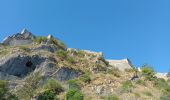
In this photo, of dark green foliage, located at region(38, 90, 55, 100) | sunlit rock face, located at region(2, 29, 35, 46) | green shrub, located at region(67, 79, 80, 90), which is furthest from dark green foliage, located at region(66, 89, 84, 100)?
sunlit rock face, located at region(2, 29, 35, 46)

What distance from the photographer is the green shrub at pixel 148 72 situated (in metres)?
82.8

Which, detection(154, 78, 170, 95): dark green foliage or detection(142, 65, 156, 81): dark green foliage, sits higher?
detection(142, 65, 156, 81): dark green foliage

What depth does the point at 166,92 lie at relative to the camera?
236 ft

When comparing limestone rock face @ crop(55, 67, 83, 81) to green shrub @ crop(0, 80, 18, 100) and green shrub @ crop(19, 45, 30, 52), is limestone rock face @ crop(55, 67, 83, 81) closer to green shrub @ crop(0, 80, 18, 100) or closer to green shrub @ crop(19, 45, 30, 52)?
green shrub @ crop(19, 45, 30, 52)

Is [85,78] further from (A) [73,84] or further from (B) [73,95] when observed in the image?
(B) [73,95]

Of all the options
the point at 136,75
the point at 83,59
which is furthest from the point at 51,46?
the point at 136,75

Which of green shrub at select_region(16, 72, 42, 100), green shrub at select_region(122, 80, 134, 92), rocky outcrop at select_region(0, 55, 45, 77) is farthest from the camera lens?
rocky outcrop at select_region(0, 55, 45, 77)

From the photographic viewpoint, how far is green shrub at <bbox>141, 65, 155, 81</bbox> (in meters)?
82.8

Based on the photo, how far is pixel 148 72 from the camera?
3413 inches

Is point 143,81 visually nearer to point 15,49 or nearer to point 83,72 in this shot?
point 83,72

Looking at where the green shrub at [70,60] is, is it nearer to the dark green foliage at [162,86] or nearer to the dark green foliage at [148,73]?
Result: the dark green foliage at [148,73]

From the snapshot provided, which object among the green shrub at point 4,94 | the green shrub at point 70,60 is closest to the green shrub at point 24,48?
the green shrub at point 70,60

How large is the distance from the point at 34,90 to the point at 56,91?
13.3 feet

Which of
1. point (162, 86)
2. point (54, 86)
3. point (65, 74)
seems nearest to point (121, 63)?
point (162, 86)
